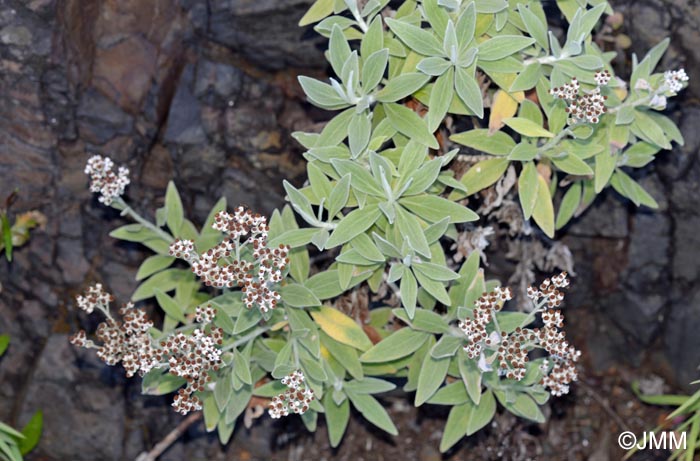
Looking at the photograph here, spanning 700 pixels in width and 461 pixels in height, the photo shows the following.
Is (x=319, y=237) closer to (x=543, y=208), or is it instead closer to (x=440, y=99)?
(x=440, y=99)

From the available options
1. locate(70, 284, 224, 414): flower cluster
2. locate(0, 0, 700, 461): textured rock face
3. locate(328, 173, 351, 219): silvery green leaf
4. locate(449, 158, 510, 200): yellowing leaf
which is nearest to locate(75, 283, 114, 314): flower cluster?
locate(70, 284, 224, 414): flower cluster

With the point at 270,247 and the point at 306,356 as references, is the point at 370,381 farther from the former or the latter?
the point at 270,247

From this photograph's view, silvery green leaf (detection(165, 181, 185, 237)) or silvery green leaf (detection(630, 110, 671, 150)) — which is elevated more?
silvery green leaf (detection(630, 110, 671, 150))

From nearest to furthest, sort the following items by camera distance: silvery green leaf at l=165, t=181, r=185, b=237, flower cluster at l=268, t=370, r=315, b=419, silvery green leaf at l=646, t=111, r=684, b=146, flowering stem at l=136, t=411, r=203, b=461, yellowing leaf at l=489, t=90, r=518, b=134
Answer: flower cluster at l=268, t=370, r=315, b=419, yellowing leaf at l=489, t=90, r=518, b=134, silvery green leaf at l=646, t=111, r=684, b=146, silvery green leaf at l=165, t=181, r=185, b=237, flowering stem at l=136, t=411, r=203, b=461

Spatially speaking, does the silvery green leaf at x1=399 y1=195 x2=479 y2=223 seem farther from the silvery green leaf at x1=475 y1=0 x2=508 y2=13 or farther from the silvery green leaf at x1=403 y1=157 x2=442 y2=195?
the silvery green leaf at x1=475 y1=0 x2=508 y2=13

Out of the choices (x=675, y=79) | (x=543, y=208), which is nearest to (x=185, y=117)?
(x=543, y=208)

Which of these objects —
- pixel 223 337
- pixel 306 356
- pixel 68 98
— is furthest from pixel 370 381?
pixel 68 98

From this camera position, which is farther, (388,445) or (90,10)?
(388,445)
